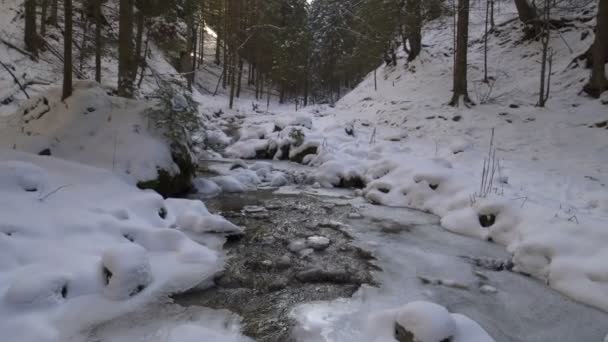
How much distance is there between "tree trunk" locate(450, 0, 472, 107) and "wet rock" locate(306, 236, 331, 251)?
905 cm

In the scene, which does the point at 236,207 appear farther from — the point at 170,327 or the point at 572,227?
the point at 572,227

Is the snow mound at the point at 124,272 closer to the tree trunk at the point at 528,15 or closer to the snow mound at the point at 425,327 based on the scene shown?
the snow mound at the point at 425,327

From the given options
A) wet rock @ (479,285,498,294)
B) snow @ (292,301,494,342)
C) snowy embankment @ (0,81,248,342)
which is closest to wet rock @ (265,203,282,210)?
snowy embankment @ (0,81,248,342)

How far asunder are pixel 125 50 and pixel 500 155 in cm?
861

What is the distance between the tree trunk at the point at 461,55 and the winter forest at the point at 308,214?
2.5 inches

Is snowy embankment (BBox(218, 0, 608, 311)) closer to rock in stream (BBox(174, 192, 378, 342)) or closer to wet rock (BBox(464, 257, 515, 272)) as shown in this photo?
wet rock (BBox(464, 257, 515, 272))

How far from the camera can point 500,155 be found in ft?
28.4

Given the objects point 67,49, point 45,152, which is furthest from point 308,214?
point 67,49

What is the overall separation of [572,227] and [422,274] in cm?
185

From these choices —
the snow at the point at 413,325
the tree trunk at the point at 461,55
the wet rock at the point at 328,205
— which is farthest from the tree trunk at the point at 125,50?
the tree trunk at the point at 461,55

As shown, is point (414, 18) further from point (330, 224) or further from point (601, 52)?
point (330, 224)

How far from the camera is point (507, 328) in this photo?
114 inches

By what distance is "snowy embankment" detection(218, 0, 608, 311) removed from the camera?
4.09 m

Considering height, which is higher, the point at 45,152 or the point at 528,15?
the point at 528,15
